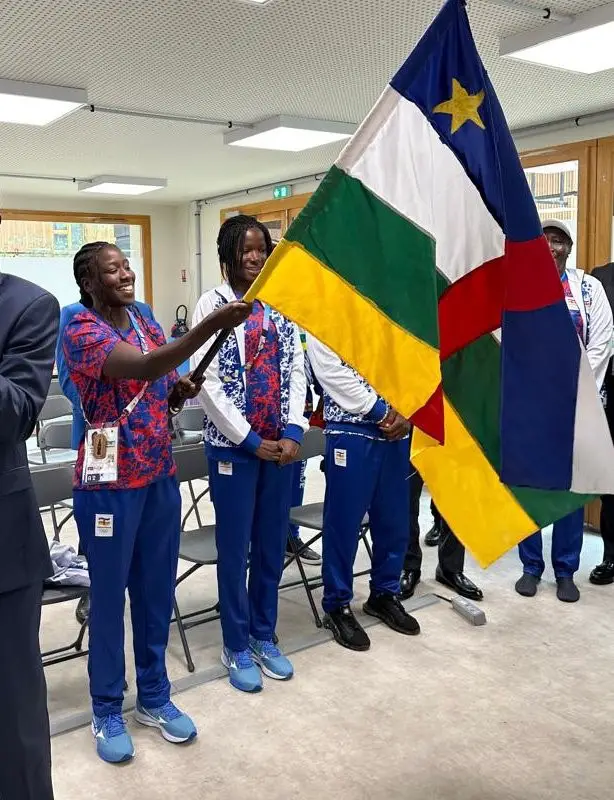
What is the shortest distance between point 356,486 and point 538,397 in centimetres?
169

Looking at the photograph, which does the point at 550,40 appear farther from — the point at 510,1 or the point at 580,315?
the point at 580,315

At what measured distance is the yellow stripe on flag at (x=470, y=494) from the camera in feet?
6.20

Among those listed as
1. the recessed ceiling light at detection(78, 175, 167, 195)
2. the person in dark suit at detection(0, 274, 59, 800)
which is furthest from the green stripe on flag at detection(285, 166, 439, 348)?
the recessed ceiling light at detection(78, 175, 167, 195)

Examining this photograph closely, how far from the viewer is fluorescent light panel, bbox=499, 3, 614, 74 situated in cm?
375

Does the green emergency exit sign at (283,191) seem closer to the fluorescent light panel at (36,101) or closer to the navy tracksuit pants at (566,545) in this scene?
the fluorescent light panel at (36,101)

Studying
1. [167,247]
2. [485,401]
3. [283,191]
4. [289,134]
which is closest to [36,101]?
[289,134]

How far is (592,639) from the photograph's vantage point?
139 inches

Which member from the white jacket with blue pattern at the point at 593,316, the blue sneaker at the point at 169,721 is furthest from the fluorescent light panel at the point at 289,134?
the blue sneaker at the point at 169,721

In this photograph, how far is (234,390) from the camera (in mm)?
2980

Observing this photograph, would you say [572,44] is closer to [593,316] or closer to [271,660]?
[593,316]

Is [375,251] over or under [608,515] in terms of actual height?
over

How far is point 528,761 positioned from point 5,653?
1687mm

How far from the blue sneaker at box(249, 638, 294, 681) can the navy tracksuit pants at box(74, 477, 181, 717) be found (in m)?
0.53

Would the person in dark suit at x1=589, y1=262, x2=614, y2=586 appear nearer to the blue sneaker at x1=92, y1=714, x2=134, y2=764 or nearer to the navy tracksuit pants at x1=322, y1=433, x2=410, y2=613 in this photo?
the navy tracksuit pants at x1=322, y1=433, x2=410, y2=613
